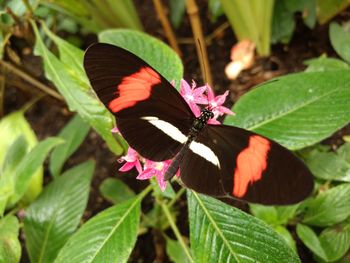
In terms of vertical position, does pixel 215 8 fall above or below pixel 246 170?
below

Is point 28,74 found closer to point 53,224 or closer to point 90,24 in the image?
point 90,24

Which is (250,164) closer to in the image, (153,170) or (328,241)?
(153,170)

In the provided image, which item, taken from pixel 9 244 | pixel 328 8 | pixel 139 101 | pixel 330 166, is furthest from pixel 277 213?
pixel 328 8

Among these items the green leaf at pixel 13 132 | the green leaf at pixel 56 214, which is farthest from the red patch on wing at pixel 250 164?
the green leaf at pixel 13 132

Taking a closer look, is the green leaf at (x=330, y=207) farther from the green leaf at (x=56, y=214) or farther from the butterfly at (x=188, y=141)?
the green leaf at (x=56, y=214)

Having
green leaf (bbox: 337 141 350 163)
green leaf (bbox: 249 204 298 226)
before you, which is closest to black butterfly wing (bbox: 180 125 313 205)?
green leaf (bbox: 249 204 298 226)

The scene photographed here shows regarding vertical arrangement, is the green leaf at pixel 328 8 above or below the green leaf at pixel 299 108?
below
